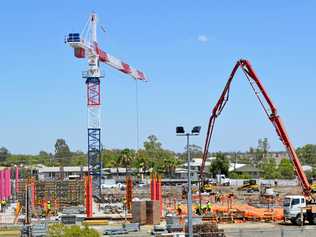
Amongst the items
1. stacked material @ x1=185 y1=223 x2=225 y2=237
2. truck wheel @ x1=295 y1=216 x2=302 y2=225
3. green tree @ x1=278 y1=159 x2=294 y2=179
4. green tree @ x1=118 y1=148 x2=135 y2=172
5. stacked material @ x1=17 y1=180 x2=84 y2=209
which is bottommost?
truck wheel @ x1=295 y1=216 x2=302 y2=225


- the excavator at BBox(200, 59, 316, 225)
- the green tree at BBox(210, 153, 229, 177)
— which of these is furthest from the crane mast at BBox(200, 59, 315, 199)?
the green tree at BBox(210, 153, 229, 177)

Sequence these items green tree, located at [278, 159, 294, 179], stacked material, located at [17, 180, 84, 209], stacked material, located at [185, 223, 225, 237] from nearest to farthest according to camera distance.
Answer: stacked material, located at [185, 223, 225, 237]
stacked material, located at [17, 180, 84, 209]
green tree, located at [278, 159, 294, 179]

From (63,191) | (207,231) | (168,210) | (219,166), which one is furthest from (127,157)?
(207,231)

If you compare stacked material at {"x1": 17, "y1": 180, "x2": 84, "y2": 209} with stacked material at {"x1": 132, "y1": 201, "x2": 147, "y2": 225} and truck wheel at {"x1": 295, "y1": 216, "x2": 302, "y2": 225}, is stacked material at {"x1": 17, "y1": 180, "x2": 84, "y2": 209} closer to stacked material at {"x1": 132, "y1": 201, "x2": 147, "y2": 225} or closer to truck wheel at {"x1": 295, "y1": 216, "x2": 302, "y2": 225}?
stacked material at {"x1": 132, "y1": 201, "x2": 147, "y2": 225}

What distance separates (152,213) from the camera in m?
50.7

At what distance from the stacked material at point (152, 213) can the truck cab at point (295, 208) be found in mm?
10169

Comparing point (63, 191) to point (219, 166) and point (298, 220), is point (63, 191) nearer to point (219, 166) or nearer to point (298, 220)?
point (298, 220)

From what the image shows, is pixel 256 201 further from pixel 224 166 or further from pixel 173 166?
pixel 173 166

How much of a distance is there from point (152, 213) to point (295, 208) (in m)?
11.1

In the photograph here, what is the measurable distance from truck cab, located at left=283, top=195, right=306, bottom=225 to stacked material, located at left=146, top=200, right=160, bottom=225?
33.4ft

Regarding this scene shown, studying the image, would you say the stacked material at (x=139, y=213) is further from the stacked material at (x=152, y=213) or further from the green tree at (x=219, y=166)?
the green tree at (x=219, y=166)

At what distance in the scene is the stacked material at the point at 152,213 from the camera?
166ft

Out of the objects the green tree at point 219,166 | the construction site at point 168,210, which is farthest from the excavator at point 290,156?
the green tree at point 219,166

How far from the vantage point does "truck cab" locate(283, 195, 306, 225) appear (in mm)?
48219
